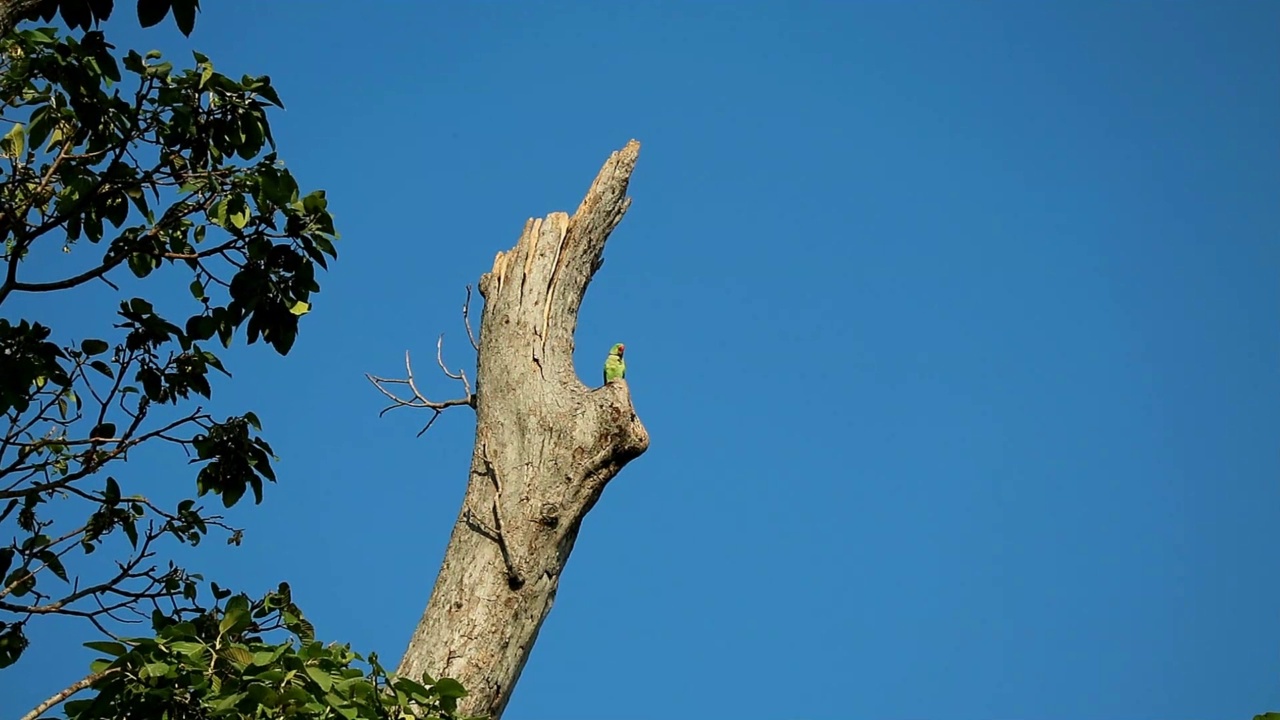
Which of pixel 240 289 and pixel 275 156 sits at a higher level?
pixel 275 156

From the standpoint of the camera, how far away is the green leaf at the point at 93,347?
546 cm

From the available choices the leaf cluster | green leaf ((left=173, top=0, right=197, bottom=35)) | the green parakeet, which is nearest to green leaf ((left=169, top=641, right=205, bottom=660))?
the leaf cluster

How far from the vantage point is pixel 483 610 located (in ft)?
18.9

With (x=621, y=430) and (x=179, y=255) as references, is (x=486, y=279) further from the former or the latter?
(x=179, y=255)

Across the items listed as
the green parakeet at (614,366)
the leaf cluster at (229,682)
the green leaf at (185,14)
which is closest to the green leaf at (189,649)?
the leaf cluster at (229,682)

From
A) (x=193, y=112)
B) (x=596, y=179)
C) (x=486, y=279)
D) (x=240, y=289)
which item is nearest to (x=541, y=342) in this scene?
(x=486, y=279)

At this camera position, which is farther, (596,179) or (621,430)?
(596,179)

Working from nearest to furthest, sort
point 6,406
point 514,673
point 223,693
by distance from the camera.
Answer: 1. point 223,693
2. point 6,406
3. point 514,673

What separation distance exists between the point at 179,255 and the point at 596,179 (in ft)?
7.84

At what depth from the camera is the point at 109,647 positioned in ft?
14.9

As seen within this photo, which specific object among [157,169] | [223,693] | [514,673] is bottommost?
[223,693]

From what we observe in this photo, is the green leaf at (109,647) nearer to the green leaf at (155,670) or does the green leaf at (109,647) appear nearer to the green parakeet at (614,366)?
the green leaf at (155,670)

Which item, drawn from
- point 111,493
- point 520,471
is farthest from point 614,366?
point 111,493

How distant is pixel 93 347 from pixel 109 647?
151 centimetres
